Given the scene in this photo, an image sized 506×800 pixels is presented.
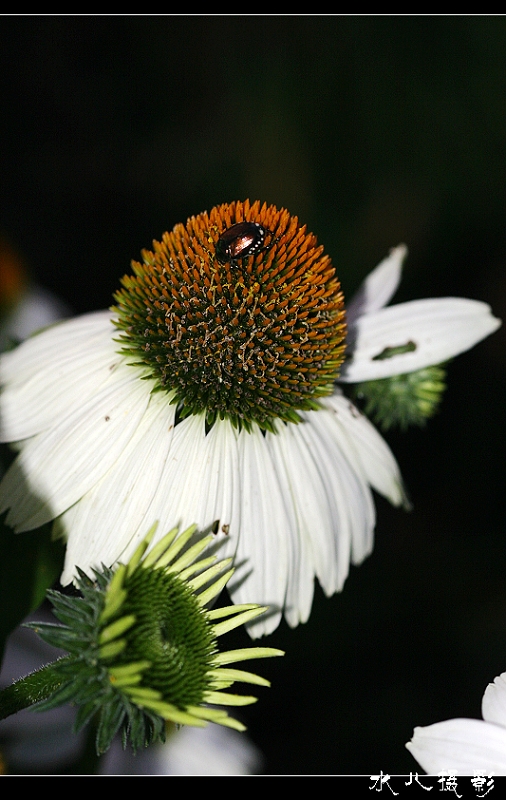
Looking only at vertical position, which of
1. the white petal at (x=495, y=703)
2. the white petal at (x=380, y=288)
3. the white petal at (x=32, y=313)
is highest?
the white petal at (x=32, y=313)

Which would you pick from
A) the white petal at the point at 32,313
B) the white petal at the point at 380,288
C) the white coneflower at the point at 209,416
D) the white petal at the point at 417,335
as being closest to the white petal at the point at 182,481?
the white coneflower at the point at 209,416

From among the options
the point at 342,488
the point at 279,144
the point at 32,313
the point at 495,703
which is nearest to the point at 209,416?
the point at 342,488

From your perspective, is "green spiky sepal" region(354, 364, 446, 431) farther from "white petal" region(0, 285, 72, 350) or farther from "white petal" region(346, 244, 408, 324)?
"white petal" region(0, 285, 72, 350)

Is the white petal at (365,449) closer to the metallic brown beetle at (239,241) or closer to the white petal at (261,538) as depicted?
the white petal at (261,538)

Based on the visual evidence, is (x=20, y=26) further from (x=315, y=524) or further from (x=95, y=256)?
(x=315, y=524)

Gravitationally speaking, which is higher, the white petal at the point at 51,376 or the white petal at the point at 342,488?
the white petal at the point at 51,376

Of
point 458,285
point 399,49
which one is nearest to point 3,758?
point 458,285

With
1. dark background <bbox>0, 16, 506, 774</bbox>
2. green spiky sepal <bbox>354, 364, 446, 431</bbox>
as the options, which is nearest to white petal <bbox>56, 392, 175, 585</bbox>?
green spiky sepal <bbox>354, 364, 446, 431</bbox>

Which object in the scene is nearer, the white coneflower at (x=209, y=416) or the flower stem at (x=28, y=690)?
the flower stem at (x=28, y=690)
